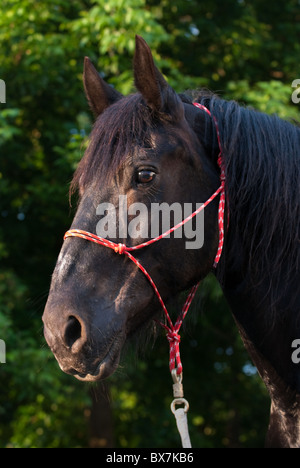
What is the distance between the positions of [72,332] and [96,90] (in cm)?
122

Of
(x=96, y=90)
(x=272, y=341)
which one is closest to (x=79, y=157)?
(x=96, y=90)

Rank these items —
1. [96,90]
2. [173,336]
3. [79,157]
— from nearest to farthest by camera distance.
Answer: [173,336]
[96,90]
[79,157]

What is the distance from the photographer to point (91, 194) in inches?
86.0

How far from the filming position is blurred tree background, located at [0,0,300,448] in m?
5.25

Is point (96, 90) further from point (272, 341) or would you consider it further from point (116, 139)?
point (272, 341)

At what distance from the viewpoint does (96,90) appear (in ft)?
8.46

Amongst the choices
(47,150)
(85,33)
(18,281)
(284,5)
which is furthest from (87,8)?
(18,281)

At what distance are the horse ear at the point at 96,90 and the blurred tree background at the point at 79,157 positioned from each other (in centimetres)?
231

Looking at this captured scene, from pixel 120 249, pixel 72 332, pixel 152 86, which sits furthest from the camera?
pixel 152 86

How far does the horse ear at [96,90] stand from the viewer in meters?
2.55

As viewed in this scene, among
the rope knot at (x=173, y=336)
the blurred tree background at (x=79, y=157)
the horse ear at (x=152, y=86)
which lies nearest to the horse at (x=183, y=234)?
the horse ear at (x=152, y=86)

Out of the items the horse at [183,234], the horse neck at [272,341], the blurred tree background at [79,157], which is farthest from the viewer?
the blurred tree background at [79,157]

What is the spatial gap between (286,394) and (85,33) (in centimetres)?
451

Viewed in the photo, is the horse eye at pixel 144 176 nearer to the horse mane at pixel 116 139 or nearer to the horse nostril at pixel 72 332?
the horse mane at pixel 116 139
